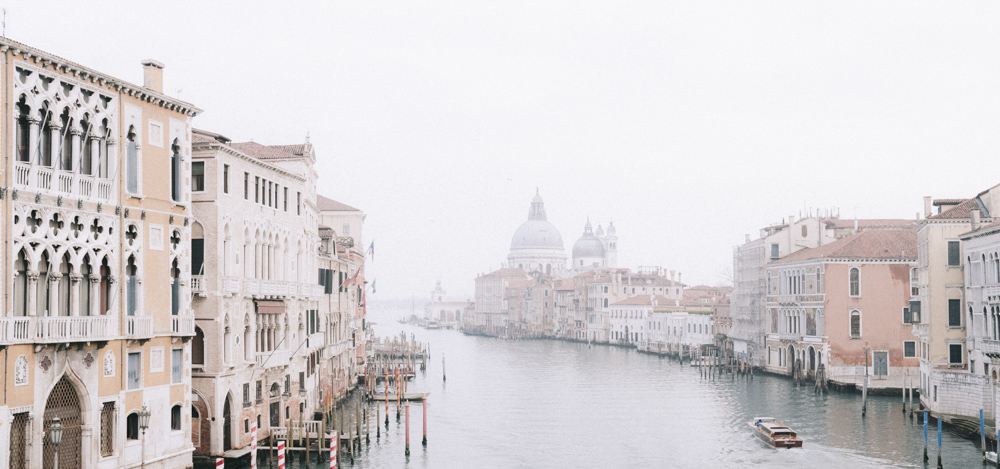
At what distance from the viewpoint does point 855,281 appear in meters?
41.8

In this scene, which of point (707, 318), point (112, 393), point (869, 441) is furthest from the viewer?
point (707, 318)

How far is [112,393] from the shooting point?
55.5 ft

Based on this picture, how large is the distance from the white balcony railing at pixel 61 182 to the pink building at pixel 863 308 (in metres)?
31.1

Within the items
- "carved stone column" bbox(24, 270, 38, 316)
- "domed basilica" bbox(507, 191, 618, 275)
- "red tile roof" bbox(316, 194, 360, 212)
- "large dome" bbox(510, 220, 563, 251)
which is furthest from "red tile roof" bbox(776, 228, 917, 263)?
"large dome" bbox(510, 220, 563, 251)

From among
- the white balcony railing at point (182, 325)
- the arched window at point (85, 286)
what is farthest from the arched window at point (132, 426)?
the arched window at point (85, 286)

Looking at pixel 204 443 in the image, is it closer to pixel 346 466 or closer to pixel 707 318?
pixel 346 466

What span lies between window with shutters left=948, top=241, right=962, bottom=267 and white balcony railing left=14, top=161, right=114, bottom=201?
22.5 m

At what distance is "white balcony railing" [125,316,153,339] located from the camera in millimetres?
17078

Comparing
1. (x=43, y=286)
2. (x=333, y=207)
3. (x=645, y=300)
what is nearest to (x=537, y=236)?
(x=645, y=300)

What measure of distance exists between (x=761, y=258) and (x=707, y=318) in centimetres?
1702

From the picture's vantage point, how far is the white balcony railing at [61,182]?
1502 cm

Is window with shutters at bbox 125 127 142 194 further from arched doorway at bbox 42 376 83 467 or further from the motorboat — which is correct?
the motorboat

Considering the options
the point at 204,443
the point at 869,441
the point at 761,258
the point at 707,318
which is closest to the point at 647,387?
the point at 761,258

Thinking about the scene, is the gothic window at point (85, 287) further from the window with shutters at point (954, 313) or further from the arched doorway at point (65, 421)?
the window with shutters at point (954, 313)
